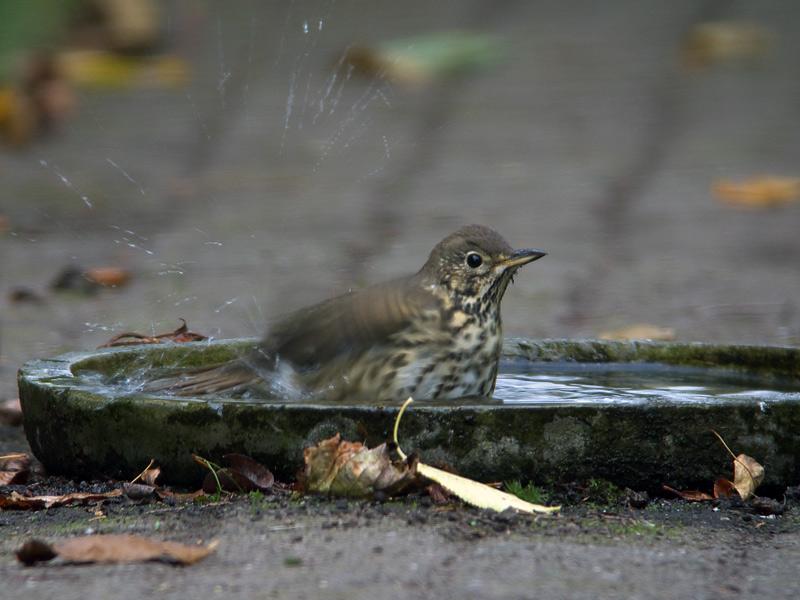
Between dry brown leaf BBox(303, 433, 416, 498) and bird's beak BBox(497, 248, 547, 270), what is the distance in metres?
1.07

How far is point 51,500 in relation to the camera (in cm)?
379

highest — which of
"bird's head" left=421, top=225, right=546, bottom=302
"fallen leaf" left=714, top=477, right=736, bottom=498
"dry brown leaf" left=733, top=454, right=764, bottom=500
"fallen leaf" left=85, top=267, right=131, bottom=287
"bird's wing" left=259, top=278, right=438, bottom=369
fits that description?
"bird's head" left=421, top=225, right=546, bottom=302

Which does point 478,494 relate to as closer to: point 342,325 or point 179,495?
point 179,495

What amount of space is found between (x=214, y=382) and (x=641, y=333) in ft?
7.99

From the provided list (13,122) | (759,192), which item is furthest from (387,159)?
(13,122)

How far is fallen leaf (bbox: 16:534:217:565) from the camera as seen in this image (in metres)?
3.04

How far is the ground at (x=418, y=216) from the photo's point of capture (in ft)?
10.0

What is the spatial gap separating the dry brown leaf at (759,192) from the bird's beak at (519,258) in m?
4.61

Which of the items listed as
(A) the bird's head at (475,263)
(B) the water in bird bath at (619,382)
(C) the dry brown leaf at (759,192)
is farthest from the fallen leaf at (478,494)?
(C) the dry brown leaf at (759,192)

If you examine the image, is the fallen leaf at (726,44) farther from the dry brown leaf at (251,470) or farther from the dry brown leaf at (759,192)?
the dry brown leaf at (251,470)

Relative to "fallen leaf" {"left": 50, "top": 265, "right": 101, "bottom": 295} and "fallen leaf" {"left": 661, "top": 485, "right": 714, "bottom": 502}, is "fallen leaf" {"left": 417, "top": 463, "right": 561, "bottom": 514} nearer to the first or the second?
"fallen leaf" {"left": 661, "top": 485, "right": 714, "bottom": 502}

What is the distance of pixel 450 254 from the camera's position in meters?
4.50

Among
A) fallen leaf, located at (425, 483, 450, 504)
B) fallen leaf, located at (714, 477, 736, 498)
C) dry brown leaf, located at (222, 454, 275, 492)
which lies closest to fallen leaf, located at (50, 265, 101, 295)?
dry brown leaf, located at (222, 454, 275, 492)

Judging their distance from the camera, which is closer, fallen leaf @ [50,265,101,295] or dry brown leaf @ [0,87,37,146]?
fallen leaf @ [50,265,101,295]
